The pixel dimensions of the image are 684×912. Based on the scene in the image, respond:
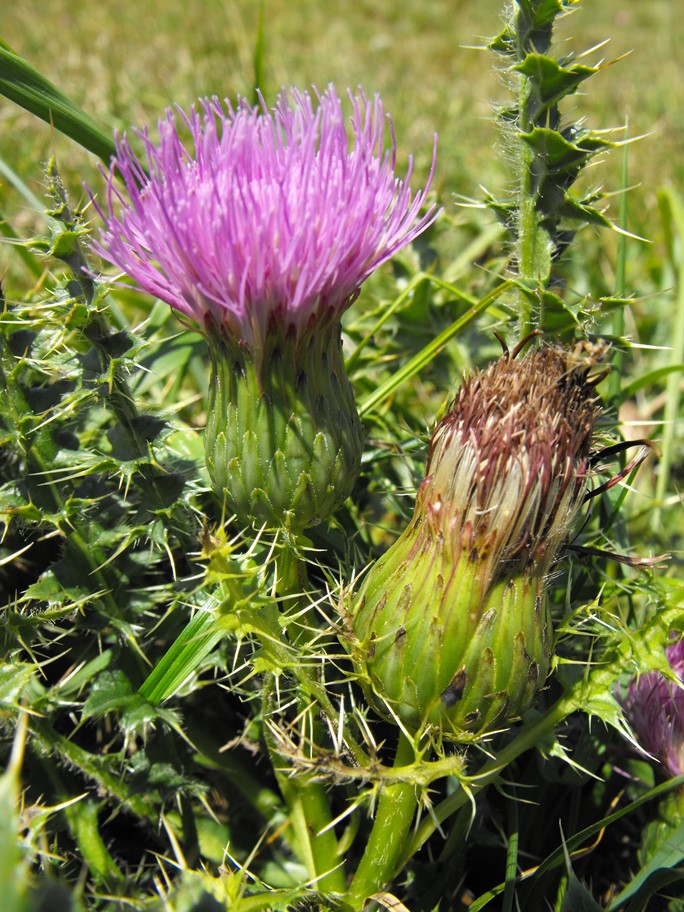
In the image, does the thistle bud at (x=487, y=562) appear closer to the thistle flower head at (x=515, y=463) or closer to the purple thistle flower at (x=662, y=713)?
the thistle flower head at (x=515, y=463)

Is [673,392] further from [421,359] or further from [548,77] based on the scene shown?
[548,77]

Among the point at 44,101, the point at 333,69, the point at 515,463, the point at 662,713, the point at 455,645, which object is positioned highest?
the point at 333,69

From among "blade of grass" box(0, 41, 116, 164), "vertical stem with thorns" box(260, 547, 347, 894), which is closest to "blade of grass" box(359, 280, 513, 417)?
"vertical stem with thorns" box(260, 547, 347, 894)

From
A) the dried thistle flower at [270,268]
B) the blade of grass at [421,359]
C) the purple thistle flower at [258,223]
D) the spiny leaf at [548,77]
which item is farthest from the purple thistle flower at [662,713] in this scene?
the spiny leaf at [548,77]

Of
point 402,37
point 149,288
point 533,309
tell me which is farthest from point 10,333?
point 402,37

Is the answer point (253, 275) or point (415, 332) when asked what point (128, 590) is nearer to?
point (253, 275)

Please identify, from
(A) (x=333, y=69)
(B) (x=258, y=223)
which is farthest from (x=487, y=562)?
(A) (x=333, y=69)

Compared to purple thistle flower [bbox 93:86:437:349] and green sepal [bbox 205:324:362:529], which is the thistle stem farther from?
purple thistle flower [bbox 93:86:437:349]
